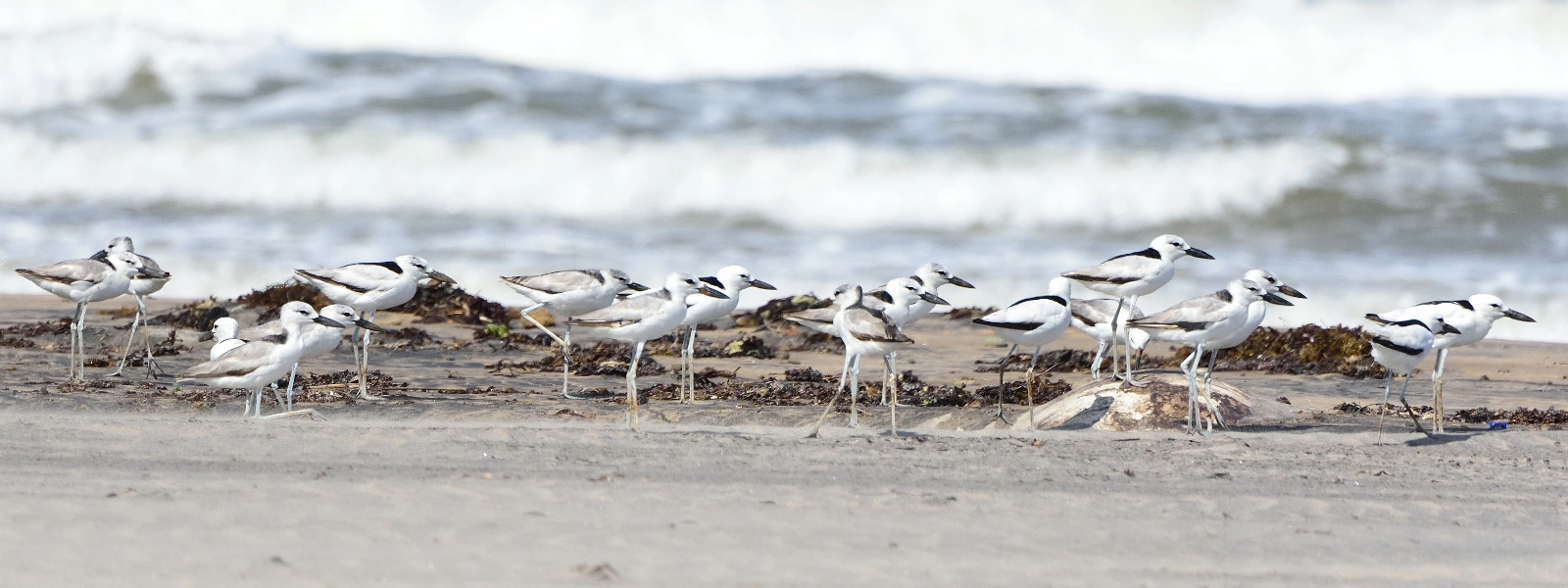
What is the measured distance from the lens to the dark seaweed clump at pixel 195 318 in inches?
531

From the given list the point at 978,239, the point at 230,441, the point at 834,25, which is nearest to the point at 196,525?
the point at 230,441

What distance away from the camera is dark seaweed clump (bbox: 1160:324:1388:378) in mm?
12203

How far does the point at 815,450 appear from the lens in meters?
8.03

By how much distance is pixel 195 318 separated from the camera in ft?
44.7

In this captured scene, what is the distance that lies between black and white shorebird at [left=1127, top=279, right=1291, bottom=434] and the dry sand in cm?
40

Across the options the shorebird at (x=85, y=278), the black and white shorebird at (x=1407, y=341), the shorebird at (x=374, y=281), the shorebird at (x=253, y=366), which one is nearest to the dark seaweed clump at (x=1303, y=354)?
the black and white shorebird at (x=1407, y=341)

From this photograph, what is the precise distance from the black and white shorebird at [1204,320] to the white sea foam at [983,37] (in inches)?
866

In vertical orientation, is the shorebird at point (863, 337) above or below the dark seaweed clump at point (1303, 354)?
above

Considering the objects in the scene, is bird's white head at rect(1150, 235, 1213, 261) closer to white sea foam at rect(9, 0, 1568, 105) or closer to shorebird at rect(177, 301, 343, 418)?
shorebird at rect(177, 301, 343, 418)

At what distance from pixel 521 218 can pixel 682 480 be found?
1640 cm

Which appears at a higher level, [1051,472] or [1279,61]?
[1279,61]

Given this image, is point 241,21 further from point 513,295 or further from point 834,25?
point 513,295

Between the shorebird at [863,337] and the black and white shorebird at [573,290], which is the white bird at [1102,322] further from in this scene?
the black and white shorebird at [573,290]

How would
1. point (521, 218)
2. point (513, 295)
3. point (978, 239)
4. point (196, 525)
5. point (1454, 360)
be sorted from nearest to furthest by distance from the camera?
point (196, 525) < point (1454, 360) < point (513, 295) < point (978, 239) < point (521, 218)
